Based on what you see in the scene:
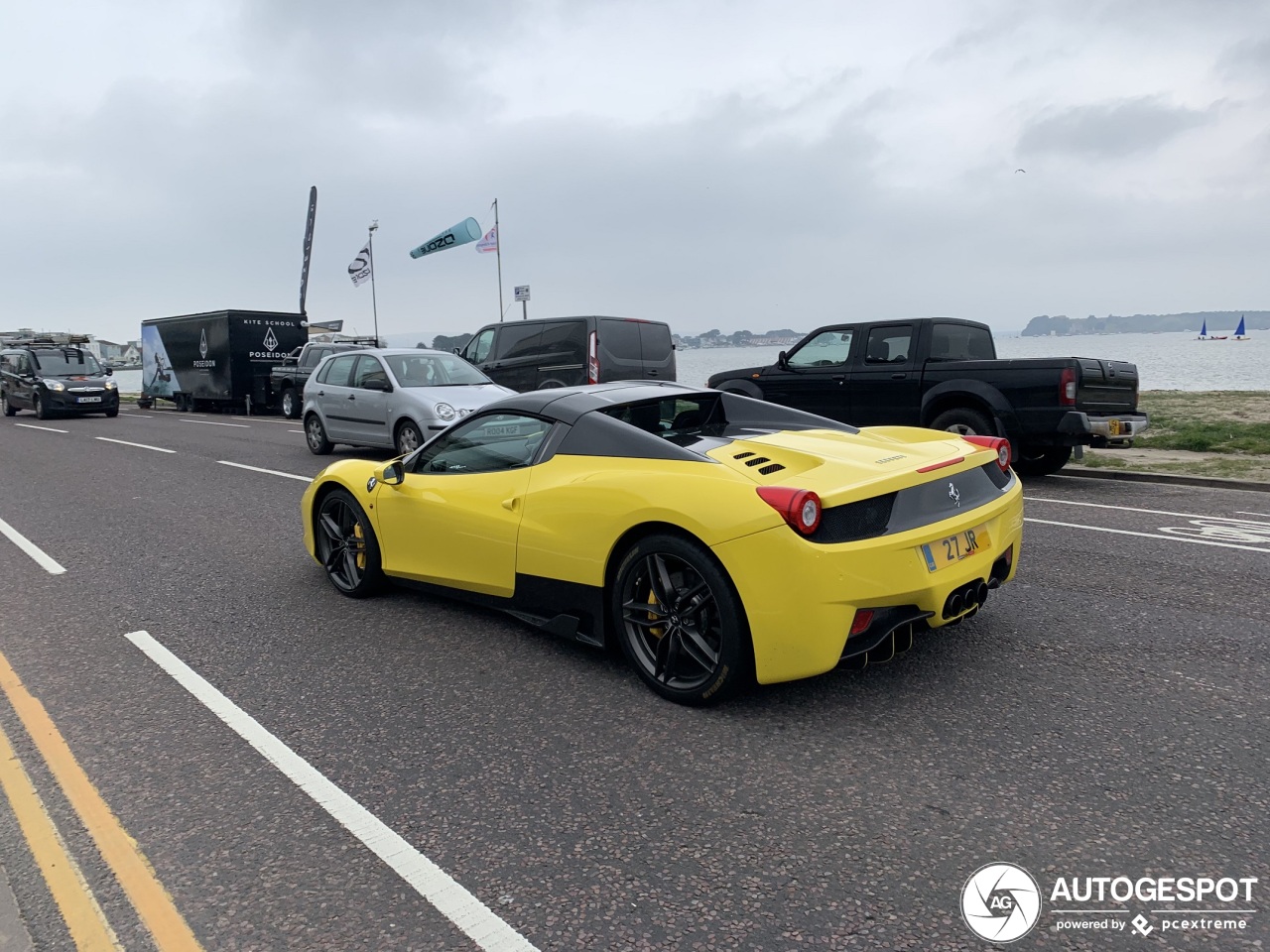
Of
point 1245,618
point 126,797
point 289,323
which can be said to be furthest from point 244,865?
point 289,323

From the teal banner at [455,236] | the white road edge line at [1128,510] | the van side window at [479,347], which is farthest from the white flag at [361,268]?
the white road edge line at [1128,510]

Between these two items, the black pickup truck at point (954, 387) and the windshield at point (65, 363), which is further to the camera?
the windshield at point (65, 363)

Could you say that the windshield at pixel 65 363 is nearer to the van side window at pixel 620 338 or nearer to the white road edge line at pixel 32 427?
the white road edge line at pixel 32 427

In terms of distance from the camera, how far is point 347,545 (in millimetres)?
5582

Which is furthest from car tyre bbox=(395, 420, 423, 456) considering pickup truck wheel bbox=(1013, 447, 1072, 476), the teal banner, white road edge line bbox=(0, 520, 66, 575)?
the teal banner

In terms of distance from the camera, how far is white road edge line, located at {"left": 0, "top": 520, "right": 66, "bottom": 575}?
653 centimetres

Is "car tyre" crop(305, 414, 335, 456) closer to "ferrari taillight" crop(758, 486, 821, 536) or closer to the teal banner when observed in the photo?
"ferrari taillight" crop(758, 486, 821, 536)

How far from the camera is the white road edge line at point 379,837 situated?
2383mm

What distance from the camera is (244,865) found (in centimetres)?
272

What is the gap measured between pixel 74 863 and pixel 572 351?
38.9ft

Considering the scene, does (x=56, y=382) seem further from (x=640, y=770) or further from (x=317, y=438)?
(x=640, y=770)

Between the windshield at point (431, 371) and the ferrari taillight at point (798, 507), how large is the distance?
31.0ft

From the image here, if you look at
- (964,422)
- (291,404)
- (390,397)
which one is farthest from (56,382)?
(964,422)

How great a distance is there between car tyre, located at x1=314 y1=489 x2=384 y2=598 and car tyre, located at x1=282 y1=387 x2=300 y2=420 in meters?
17.6
